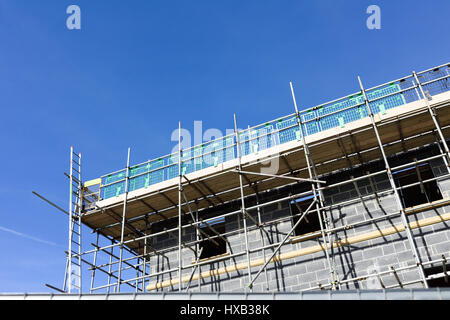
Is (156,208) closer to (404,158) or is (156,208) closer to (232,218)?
(232,218)

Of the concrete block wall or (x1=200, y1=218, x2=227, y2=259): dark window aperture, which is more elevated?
(x1=200, y1=218, x2=227, y2=259): dark window aperture

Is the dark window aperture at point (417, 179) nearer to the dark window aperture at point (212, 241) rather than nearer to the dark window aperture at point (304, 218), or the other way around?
the dark window aperture at point (304, 218)

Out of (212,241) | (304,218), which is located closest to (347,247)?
(304,218)

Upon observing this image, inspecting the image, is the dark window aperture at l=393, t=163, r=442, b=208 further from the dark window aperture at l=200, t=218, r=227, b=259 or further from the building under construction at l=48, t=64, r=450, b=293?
the dark window aperture at l=200, t=218, r=227, b=259

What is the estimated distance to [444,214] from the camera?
13.4 metres

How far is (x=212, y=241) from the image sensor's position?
54.9 feet

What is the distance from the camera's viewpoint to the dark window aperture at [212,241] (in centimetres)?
1738

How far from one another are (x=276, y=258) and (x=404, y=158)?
221 inches

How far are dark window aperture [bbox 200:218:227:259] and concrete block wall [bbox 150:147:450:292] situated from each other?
27.9 inches

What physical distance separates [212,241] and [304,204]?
373 cm

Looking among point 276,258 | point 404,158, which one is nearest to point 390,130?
point 404,158

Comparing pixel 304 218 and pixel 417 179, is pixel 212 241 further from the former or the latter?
pixel 417 179

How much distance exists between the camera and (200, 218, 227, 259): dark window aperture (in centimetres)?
1738

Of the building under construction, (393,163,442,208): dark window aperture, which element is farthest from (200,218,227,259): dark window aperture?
(393,163,442,208): dark window aperture
